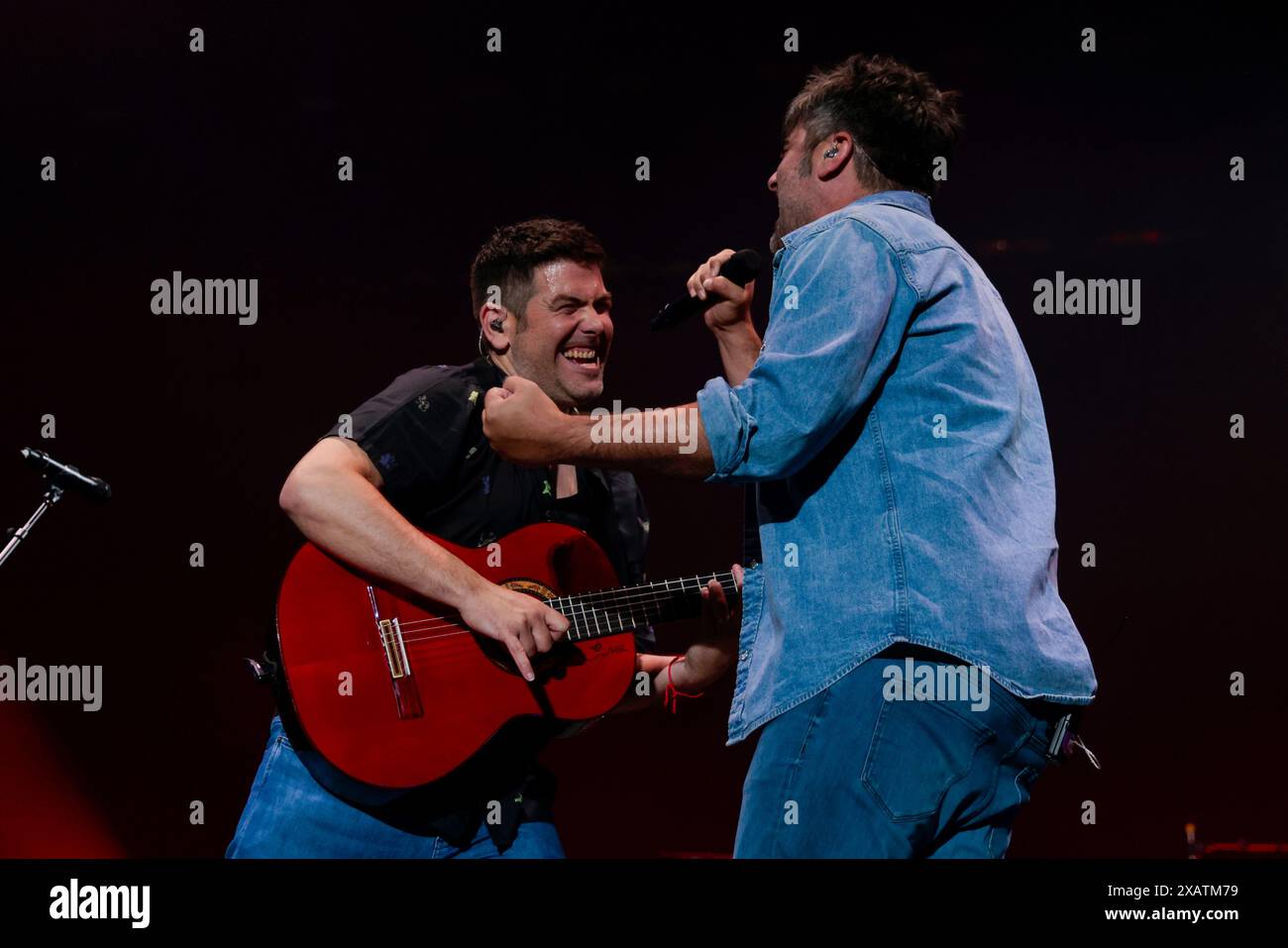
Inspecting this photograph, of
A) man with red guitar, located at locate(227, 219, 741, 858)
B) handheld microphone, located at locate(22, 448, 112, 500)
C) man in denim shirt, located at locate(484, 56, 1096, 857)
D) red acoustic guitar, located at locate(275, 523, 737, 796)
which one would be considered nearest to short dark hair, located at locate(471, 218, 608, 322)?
man with red guitar, located at locate(227, 219, 741, 858)

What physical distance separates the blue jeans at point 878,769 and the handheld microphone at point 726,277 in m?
0.76

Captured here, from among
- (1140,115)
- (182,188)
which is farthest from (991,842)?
(182,188)

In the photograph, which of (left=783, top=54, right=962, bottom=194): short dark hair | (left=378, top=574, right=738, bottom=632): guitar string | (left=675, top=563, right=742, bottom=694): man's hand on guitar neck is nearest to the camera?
(left=783, top=54, right=962, bottom=194): short dark hair

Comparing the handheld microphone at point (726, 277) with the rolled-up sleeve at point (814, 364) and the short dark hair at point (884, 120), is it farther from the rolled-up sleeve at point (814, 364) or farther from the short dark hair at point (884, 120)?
the rolled-up sleeve at point (814, 364)

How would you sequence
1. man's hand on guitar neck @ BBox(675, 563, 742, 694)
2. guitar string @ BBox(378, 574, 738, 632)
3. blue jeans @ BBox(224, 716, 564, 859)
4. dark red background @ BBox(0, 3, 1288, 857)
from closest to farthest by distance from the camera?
blue jeans @ BBox(224, 716, 564, 859)
guitar string @ BBox(378, 574, 738, 632)
man's hand on guitar neck @ BBox(675, 563, 742, 694)
dark red background @ BBox(0, 3, 1288, 857)

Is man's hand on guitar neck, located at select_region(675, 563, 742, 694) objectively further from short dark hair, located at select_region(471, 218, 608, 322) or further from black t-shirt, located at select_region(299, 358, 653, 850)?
short dark hair, located at select_region(471, 218, 608, 322)

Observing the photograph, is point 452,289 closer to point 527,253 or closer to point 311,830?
point 527,253

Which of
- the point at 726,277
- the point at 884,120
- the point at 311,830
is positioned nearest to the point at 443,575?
the point at 311,830

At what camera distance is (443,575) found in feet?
7.10

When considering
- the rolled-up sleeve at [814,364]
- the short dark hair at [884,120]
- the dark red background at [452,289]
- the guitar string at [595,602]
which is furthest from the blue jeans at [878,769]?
the dark red background at [452,289]

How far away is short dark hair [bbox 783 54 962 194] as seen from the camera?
5.78 feet

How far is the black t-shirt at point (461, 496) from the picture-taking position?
2.19 meters

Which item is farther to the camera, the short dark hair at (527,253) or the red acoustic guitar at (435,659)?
the short dark hair at (527,253)

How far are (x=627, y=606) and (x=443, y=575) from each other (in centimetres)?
37
